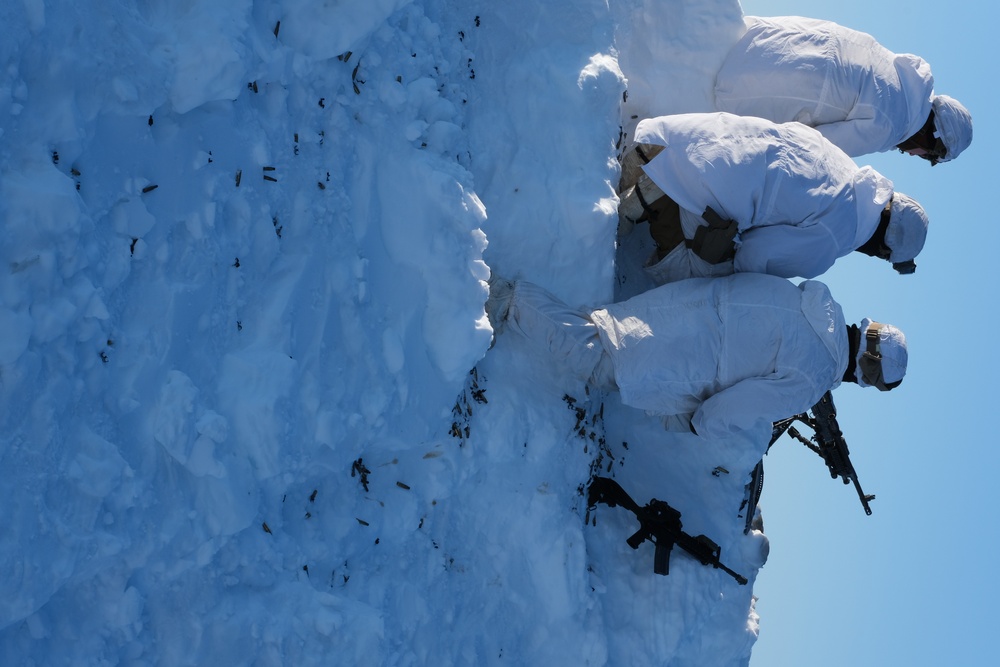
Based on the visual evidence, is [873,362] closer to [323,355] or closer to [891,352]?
[891,352]

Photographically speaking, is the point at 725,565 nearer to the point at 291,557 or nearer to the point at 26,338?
the point at 291,557

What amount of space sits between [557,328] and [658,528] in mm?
1411

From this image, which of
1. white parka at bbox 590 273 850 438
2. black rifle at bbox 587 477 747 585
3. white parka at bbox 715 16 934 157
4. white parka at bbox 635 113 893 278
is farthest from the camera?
white parka at bbox 715 16 934 157

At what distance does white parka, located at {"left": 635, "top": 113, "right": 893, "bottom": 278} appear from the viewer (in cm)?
471

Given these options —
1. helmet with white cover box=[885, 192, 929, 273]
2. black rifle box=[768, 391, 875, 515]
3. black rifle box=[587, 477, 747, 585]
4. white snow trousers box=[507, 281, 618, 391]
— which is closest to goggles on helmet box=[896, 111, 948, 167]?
A: helmet with white cover box=[885, 192, 929, 273]

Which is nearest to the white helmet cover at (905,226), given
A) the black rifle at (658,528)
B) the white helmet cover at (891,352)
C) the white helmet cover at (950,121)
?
the white helmet cover at (891,352)

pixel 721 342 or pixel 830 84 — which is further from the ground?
pixel 830 84

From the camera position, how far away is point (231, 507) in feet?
11.3

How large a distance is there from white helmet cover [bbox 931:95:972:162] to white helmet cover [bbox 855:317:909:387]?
1.82m

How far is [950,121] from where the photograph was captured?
234 inches

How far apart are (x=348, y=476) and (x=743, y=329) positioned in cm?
226

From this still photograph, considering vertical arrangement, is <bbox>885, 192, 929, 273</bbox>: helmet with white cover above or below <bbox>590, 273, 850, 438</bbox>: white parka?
above

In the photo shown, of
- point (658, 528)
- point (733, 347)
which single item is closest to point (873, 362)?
point (733, 347)

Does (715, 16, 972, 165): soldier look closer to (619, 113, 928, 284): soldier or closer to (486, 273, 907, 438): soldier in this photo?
(619, 113, 928, 284): soldier
